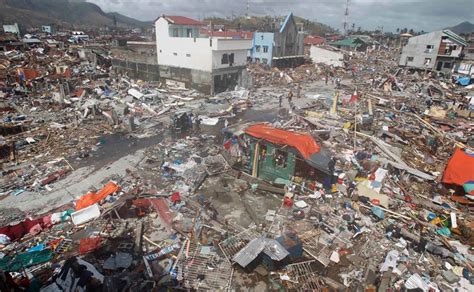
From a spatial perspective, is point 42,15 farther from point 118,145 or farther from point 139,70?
point 118,145

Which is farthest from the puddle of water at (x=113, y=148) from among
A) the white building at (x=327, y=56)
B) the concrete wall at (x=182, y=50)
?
the white building at (x=327, y=56)

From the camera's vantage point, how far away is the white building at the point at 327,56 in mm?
45281

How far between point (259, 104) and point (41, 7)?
22714cm

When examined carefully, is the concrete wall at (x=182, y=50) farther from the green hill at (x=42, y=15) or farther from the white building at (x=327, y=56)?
the green hill at (x=42, y=15)

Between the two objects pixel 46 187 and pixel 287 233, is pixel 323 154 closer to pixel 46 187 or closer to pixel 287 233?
pixel 287 233

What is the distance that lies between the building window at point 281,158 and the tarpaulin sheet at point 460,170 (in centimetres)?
695

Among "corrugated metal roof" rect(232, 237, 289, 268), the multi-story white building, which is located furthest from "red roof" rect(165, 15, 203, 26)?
the multi-story white building

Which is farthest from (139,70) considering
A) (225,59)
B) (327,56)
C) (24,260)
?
(327,56)

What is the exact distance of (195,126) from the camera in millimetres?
17984

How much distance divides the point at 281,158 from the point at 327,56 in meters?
41.7

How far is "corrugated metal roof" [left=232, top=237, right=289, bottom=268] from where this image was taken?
23.5ft

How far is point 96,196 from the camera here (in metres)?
10.0

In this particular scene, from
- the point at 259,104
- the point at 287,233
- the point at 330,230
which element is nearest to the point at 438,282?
the point at 330,230

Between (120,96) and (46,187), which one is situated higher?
(120,96)
